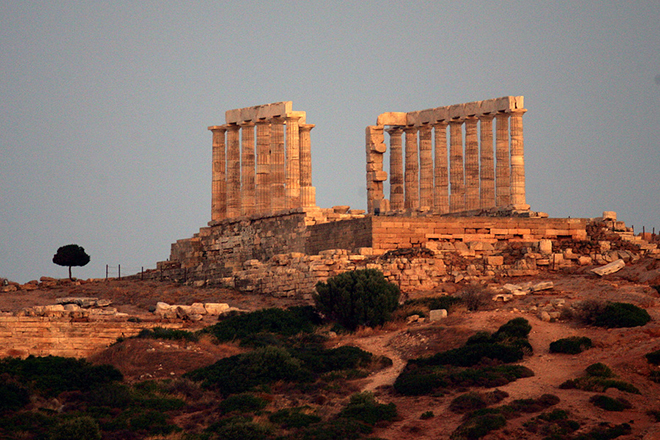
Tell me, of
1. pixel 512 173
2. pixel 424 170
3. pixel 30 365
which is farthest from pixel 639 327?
pixel 424 170

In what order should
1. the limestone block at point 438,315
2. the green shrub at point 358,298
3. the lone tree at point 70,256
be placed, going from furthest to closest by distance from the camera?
1. the lone tree at point 70,256
2. the green shrub at point 358,298
3. the limestone block at point 438,315

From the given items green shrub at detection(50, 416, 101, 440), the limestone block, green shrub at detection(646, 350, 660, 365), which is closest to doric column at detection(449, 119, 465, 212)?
the limestone block

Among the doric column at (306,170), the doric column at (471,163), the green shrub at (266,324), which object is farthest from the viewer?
the doric column at (471,163)

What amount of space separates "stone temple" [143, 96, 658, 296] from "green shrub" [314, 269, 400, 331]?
255 centimetres

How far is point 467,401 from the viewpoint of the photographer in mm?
27719

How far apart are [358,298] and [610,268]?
31.5 ft

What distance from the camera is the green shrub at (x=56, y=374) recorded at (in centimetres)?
3028

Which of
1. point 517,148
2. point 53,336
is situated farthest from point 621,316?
point 517,148

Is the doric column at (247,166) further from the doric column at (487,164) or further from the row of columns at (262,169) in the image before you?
the doric column at (487,164)

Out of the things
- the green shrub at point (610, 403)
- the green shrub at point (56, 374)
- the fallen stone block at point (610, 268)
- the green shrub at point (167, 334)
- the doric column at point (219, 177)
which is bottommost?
the green shrub at point (610, 403)

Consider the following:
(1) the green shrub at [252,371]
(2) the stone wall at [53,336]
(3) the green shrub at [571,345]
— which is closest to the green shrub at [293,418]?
(1) the green shrub at [252,371]

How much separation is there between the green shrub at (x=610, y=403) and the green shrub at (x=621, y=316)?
582 cm

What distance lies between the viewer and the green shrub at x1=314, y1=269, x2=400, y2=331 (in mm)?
36844

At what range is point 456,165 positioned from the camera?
55.8 m
